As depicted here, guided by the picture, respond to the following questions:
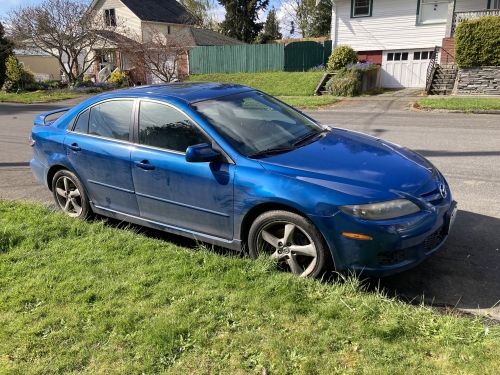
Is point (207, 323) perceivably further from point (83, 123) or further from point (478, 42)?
point (478, 42)

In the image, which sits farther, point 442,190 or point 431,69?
point 431,69

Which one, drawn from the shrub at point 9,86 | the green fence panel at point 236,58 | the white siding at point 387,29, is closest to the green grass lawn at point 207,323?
the white siding at point 387,29

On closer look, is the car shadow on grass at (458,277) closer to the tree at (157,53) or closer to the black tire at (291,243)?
the black tire at (291,243)

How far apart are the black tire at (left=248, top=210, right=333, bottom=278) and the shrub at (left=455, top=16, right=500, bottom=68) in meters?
16.9

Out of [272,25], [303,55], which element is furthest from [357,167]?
[272,25]

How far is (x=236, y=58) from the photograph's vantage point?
1125 inches

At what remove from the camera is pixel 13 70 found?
29.4m

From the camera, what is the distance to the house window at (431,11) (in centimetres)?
2242

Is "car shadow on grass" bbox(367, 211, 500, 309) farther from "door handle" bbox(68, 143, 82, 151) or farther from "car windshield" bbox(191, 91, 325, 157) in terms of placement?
"door handle" bbox(68, 143, 82, 151)

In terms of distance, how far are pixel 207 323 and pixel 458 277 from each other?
2.21 meters

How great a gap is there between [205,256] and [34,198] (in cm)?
360

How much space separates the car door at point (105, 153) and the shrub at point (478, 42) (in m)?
16.7

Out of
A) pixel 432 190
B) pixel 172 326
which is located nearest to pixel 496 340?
pixel 432 190

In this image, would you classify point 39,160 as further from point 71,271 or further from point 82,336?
point 82,336
